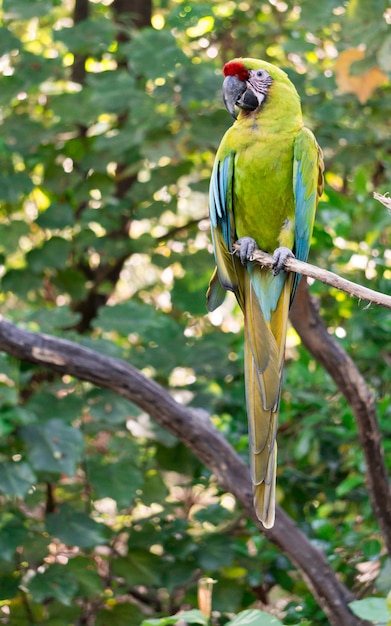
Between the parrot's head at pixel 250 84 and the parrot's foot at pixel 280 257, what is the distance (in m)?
0.22

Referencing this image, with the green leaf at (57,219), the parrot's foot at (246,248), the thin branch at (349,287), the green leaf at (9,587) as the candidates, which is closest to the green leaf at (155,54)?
the green leaf at (57,219)

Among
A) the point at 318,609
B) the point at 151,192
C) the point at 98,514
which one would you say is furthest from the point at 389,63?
the point at 98,514

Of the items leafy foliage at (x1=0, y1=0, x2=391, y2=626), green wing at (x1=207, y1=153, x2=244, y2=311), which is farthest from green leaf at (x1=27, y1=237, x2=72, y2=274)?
green wing at (x1=207, y1=153, x2=244, y2=311)

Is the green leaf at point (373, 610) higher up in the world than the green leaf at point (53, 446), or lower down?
higher up

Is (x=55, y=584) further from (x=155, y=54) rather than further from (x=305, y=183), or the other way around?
(x=155, y=54)

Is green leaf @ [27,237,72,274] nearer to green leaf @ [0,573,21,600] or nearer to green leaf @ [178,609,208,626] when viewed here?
green leaf @ [0,573,21,600]

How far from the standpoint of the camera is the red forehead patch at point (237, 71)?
1258 mm

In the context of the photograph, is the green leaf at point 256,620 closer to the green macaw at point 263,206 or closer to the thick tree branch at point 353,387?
the green macaw at point 263,206

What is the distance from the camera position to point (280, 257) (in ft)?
4.00

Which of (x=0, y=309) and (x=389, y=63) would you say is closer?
(x=389, y=63)

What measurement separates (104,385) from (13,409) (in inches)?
8.4

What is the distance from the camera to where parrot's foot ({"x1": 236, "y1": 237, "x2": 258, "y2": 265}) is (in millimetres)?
1260

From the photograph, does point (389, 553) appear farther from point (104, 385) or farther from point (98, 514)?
point (98, 514)

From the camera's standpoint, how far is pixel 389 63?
1707 millimetres
